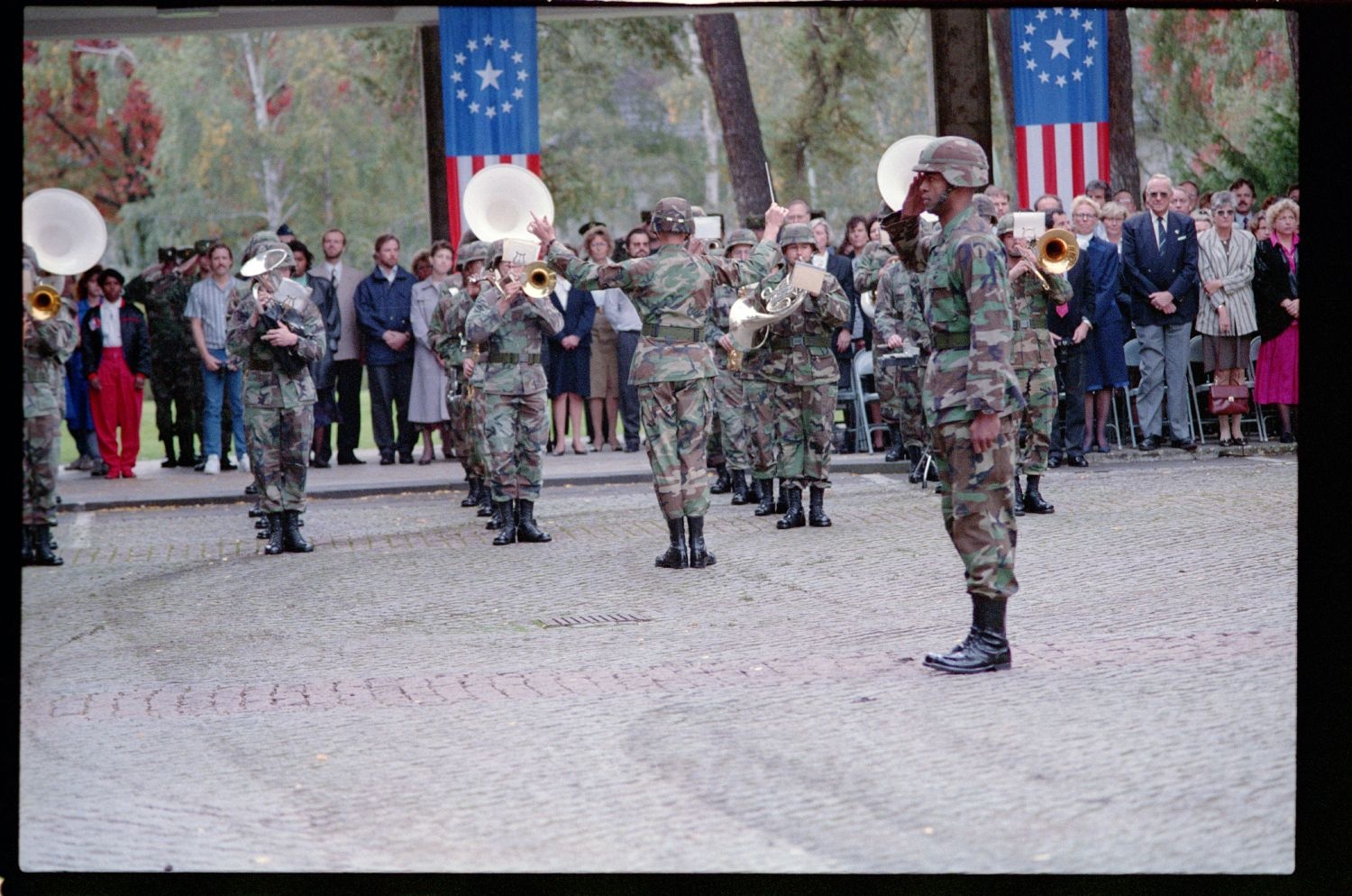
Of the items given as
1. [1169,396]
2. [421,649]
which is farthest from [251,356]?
[1169,396]

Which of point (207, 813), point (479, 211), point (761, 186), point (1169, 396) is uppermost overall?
point (761, 186)

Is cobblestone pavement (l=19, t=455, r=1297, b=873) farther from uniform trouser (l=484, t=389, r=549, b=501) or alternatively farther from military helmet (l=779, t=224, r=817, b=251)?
military helmet (l=779, t=224, r=817, b=251)

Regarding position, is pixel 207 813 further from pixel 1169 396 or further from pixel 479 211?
pixel 1169 396

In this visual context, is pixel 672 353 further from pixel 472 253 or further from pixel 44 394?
pixel 44 394

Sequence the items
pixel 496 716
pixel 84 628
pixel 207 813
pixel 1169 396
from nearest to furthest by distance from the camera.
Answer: pixel 207 813
pixel 496 716
pixel 84 628
pixel 1169 396

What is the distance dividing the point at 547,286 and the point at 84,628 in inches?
147

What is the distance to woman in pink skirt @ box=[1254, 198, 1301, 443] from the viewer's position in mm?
15406

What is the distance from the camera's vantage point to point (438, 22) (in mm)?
18375

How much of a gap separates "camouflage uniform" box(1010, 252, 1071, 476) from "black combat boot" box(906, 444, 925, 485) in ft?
7.94

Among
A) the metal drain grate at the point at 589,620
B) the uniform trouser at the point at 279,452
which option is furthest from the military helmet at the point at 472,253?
the metal drain grate at the point at 589,620

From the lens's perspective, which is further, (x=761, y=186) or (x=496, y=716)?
(x=761, y=186)

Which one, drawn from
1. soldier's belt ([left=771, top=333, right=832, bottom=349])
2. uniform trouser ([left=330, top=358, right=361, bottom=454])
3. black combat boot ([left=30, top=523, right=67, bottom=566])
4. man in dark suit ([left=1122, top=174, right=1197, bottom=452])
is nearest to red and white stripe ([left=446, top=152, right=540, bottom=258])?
uniform trouser ([left=330, top=358, right=361, bottom=454])

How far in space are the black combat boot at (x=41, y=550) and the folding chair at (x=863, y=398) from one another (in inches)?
306

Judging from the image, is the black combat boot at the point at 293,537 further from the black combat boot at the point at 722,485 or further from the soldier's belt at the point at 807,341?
the black combat boot at the point at 722,485
